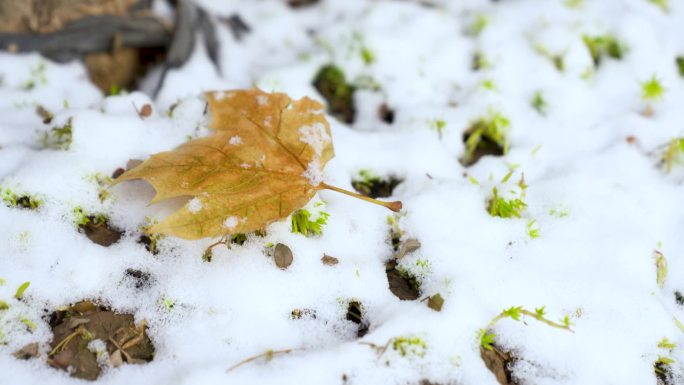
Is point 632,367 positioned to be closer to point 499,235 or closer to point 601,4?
point 499,235

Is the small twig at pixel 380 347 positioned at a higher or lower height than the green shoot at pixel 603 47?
lower

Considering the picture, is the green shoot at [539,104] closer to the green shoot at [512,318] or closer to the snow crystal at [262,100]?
the green shoot at [512,318]

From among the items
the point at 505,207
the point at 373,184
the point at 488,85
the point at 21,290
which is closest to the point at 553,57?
the point at 488,85

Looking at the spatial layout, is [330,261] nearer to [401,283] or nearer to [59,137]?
[401,283]

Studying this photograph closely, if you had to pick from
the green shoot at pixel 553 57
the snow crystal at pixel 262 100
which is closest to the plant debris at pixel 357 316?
the snow crystal at pixel 262 100

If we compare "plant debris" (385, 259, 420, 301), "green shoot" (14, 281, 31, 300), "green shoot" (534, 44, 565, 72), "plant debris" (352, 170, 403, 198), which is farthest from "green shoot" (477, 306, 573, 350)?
"green shoot" (534, 44, 565, 72)

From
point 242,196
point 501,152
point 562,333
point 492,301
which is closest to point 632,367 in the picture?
point 562,333
